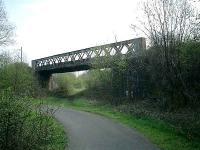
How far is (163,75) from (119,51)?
34.1 ft

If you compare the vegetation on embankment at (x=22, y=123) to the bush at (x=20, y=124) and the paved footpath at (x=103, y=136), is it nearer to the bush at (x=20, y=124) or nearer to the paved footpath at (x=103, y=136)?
the bush at (x=20, y=124)

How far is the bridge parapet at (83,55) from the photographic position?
37519 mm

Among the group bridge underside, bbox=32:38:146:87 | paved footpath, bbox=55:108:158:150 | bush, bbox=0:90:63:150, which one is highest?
bridge underside, bbox=32:38:146:87

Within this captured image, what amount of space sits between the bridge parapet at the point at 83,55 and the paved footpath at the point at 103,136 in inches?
570

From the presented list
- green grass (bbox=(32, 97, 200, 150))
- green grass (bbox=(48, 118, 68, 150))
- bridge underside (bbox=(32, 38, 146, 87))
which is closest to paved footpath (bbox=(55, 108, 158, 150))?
green grass (bbox=(48, 118, 68, 150))

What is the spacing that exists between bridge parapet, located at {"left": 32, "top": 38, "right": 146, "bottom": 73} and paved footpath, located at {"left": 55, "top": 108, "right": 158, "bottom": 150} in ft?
47.5

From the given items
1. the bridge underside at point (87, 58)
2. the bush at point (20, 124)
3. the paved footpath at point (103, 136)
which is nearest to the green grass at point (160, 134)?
the paved footpath at point (103, 136)

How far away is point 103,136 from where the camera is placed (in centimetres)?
1719

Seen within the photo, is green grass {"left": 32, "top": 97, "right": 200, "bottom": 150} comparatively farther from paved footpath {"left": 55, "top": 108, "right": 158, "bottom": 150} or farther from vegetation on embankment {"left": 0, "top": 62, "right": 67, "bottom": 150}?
vegetation on embankment {"left": 0, "top": 62, "right": 67, "bottom": 150}

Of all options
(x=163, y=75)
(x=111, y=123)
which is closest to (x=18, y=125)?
(x=111, y=123)

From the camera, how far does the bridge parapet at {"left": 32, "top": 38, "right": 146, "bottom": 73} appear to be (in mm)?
37519

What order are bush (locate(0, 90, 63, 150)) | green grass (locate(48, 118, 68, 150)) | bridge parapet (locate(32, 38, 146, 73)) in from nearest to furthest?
bush (locate(0, 90, 63, 150)) → green grass (locate(48, 118, 68, 150)) → bridge parapet (locate(32, 38, 146, 73))

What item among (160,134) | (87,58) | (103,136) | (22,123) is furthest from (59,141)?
(87,58)

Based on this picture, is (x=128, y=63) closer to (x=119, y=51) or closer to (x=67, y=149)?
(x=119, y=51)
